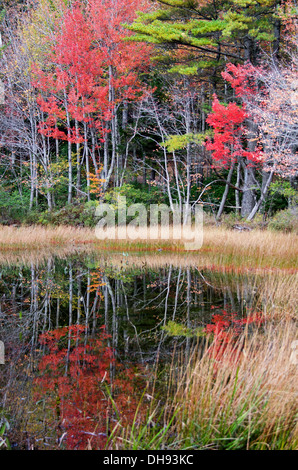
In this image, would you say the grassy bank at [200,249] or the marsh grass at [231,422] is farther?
the grassy bank at [200,249]

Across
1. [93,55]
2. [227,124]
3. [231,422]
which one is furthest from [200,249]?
[93,55]

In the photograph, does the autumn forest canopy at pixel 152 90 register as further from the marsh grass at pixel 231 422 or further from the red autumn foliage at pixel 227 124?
the marsh grass at pixel 231 422

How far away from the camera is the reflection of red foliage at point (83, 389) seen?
2533 millimetres

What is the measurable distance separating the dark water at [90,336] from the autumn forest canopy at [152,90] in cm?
674

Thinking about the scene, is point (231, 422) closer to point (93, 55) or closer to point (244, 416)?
point (244, 416)

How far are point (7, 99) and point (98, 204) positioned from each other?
666 cm

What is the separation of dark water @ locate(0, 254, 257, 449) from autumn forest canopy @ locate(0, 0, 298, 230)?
674 cm

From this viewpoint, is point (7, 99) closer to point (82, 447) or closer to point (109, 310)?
point (109, 310)

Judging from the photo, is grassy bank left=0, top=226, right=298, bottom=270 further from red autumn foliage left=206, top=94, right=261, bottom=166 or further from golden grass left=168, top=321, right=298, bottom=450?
golden grass left=168, top=321, right=298, bottom=450

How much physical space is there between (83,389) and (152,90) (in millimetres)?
14023

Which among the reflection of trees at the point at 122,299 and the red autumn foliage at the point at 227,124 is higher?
the red autumn foliage at the point at 227,124

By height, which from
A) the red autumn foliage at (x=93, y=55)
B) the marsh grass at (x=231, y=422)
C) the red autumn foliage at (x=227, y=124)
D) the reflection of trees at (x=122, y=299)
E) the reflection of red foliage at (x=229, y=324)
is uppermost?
the red autumn foliage at (x=93, y=55)

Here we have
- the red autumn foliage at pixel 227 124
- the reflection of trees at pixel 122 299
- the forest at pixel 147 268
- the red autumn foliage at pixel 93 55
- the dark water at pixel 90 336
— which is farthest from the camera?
the red autumn foliage at pixel 93 55

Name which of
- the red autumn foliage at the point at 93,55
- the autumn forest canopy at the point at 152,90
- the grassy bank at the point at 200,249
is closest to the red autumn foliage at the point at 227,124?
the autumn forest canopy at the point at 152,90
